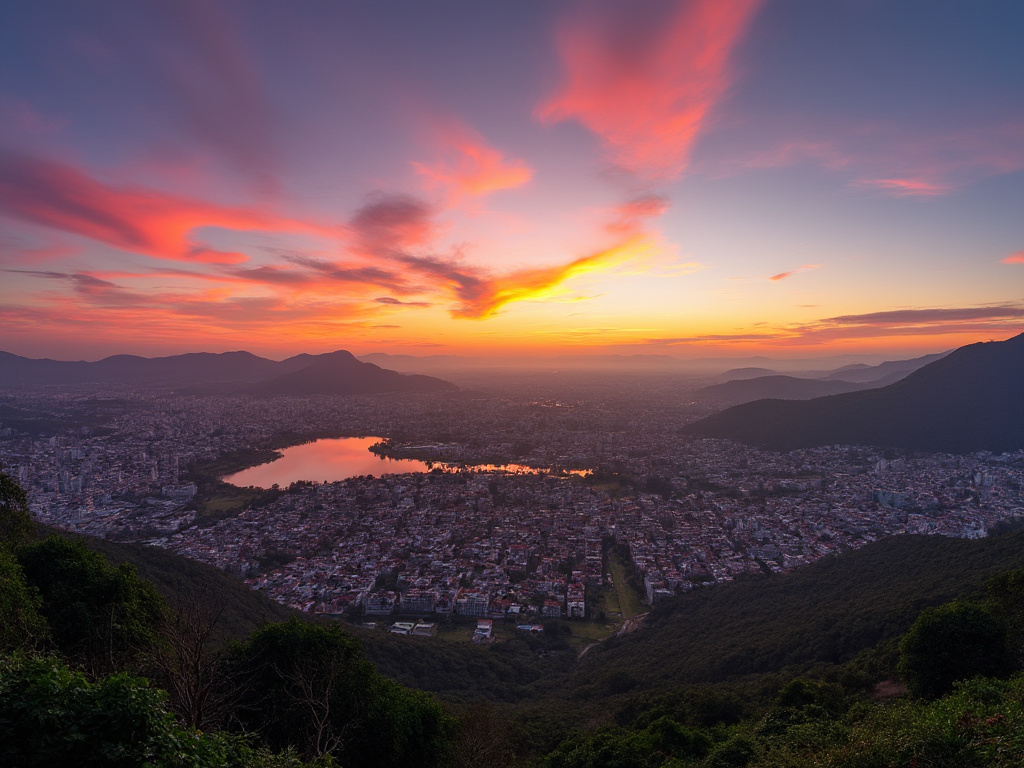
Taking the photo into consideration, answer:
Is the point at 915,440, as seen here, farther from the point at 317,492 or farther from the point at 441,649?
the point at 317,492

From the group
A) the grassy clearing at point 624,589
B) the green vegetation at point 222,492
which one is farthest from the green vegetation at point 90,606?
the green vegetation at point 222,492

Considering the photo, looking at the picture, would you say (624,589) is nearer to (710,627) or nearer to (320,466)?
(710,627)

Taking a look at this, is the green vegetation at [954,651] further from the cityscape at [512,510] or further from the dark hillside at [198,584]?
the dark hillside at [198,584]

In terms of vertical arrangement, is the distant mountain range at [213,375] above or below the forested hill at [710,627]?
above

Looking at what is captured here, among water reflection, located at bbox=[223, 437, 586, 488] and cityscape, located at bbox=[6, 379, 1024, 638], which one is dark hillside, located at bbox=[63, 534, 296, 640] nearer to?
cityscape, located at bbox=[6, 379, 1024, 638]

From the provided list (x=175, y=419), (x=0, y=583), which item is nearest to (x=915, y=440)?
(x=0, y=583)

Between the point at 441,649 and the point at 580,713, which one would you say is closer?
the point at 580,713

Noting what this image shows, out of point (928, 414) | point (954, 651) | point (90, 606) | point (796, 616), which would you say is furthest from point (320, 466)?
point (928, 414)
